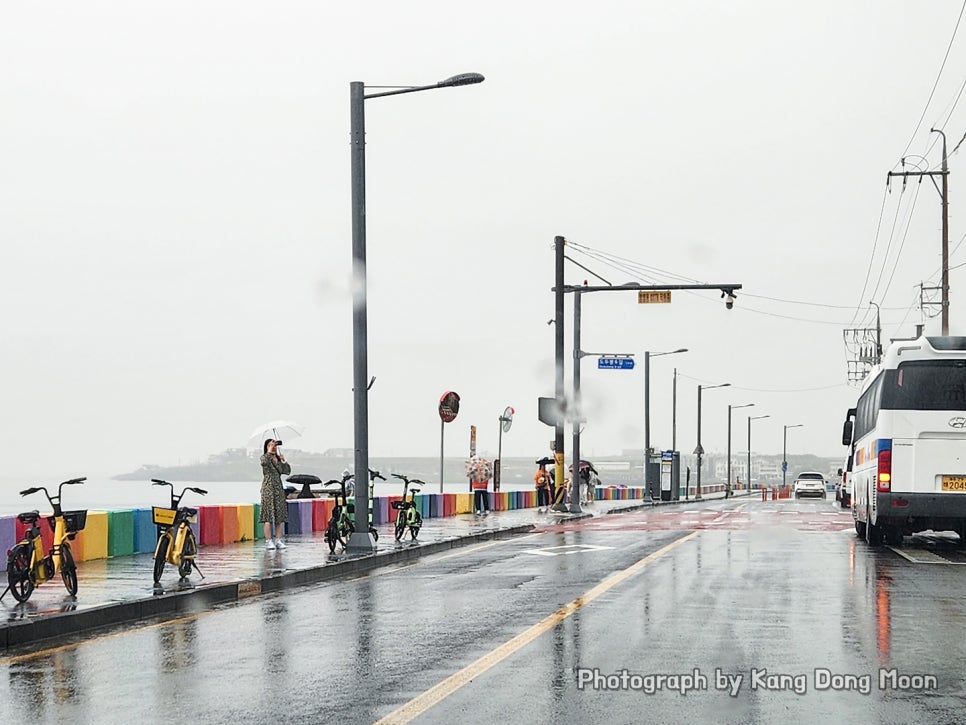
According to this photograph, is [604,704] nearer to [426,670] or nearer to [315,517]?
[426,670]

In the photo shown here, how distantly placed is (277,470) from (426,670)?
11750mm

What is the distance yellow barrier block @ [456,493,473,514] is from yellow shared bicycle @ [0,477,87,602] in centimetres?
2449

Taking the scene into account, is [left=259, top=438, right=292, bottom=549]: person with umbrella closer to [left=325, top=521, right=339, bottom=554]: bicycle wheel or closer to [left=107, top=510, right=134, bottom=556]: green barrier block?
[left=325, top=521, right=339, bottom=554]: bicycle wheel

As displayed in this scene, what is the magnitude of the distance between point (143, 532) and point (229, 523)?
2.83 meters

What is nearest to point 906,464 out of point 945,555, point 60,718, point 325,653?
point 945,555

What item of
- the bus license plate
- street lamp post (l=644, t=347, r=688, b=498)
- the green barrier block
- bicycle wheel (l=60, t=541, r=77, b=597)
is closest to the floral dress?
the green barrier block

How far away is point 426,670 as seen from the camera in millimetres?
9555

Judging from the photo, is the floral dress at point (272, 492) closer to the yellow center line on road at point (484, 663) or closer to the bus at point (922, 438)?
the yellow center line on road at point (484, 663)

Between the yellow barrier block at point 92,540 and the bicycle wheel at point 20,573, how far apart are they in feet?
15.9

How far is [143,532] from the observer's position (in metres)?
20.0

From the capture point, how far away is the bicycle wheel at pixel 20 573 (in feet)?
42.7

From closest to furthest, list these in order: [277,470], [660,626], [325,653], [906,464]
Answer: [325,653] → [660,626] → [277,470] → [906,464]

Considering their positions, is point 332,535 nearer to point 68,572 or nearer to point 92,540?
point 92,540

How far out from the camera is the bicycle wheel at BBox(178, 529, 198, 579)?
50.8 ft
